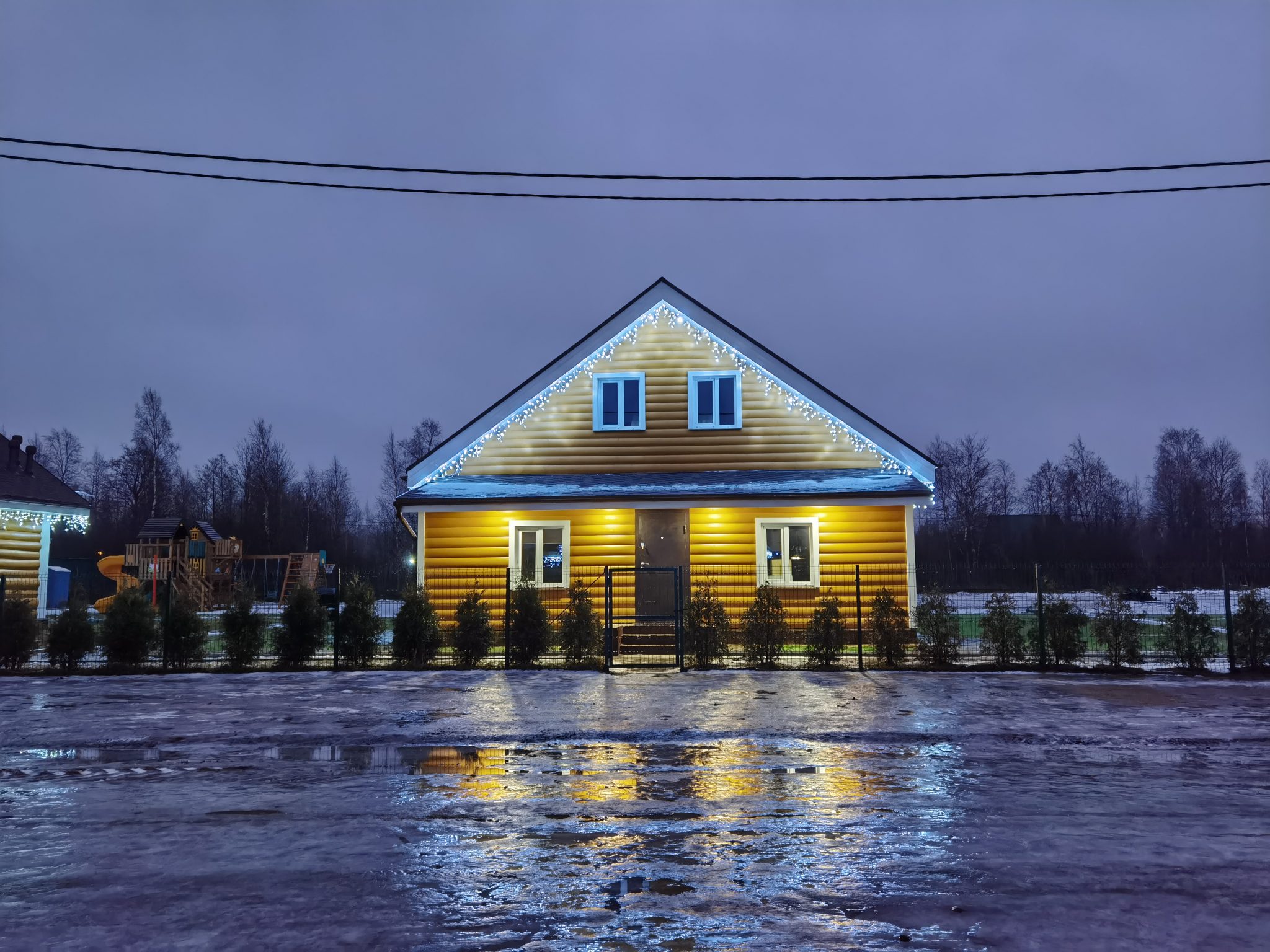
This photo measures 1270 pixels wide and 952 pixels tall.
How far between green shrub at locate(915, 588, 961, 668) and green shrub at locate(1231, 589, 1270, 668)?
4445 millimetres

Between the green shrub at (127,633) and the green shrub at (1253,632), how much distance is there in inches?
744

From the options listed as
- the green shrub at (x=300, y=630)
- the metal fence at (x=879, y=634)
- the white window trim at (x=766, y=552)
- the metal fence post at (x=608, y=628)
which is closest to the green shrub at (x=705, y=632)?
the metal fence at (x=879, y=634)

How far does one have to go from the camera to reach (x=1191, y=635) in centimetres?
1560

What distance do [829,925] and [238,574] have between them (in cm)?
5048

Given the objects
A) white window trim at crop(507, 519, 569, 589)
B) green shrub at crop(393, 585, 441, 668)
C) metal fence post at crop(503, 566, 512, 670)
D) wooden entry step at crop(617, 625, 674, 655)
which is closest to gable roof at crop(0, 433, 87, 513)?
white window trim at crop(507, 519, 569, 589)

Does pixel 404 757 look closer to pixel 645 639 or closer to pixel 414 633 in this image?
pixel 414 633

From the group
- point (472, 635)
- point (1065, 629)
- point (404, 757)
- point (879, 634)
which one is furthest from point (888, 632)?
point (404, 757)

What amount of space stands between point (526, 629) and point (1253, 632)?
12.3 meters

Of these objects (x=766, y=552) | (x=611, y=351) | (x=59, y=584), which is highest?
(x=611, y=351)

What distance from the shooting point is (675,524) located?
20.8m

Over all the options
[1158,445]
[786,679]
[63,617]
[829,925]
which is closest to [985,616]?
[786,679]

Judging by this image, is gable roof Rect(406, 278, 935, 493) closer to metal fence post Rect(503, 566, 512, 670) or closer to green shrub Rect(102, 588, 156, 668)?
metal fence post Rect(503, 566, 512, 670)

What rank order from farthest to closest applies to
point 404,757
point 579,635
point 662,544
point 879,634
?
point 662,544, point 579,635, point 879,634, point 404,757

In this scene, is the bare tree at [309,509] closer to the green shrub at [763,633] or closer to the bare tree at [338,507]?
the bare tree at [338,507]
